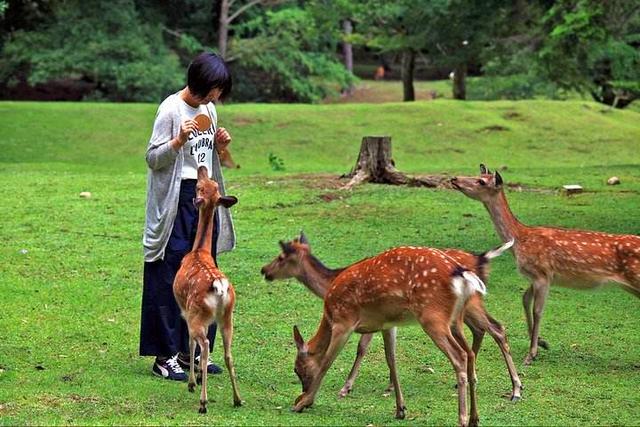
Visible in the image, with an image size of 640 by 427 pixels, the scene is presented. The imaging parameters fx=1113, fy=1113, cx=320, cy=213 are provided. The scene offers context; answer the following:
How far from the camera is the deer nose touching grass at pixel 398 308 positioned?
582 centimetres

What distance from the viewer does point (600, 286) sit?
780 centimetres

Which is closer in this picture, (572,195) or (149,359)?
(149,359)

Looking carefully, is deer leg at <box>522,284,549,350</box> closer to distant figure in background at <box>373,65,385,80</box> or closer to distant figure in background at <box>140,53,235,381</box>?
distant figure in background at <box>140,53,235,381</box>

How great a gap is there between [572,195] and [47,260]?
24.2 ft

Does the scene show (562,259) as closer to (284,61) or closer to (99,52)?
(99,52)

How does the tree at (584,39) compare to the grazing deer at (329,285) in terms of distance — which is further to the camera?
the tree at (584,39)

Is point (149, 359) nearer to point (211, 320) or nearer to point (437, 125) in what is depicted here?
point (211, 320)

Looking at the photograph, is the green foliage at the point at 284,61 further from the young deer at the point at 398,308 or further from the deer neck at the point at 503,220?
the young deer at the point at 398,308

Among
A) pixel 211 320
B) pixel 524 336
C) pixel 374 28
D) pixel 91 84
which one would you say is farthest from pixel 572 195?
pixel 91 84

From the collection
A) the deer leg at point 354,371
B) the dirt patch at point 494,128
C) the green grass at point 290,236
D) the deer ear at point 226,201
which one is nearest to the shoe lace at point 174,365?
the green grass at point 290,236

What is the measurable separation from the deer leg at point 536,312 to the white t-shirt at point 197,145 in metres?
2.53

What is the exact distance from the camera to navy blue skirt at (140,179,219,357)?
6758 millimetres

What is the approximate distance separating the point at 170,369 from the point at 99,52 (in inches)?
885

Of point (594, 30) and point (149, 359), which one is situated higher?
point (594, 30)
